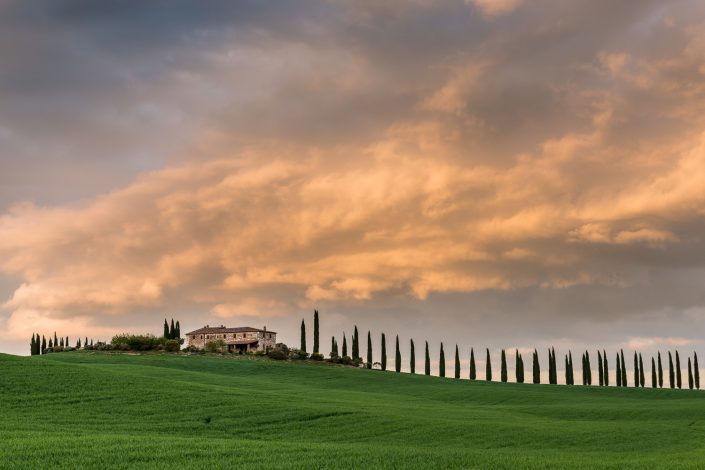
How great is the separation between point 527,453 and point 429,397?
3957 centimetres

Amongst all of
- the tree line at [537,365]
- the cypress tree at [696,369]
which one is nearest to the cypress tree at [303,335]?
the tree line at [537,365]

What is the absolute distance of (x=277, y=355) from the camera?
11150cm

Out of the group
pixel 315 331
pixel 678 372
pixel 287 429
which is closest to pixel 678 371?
pixel 678 372

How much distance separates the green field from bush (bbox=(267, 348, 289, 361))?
128ft

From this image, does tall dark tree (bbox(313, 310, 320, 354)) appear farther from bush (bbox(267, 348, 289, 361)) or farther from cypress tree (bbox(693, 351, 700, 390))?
cypress tree (bbox(693, 351, 700, 390))

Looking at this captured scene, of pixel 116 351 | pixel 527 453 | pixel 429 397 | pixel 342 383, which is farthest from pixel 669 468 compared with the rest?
pixel 116 351

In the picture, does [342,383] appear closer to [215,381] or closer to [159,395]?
[215,381]

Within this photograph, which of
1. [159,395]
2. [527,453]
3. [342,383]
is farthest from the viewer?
[342,383]

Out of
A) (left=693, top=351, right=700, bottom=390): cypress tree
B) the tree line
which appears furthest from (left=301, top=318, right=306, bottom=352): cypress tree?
(left=693, top=351, right=700, bottom=390): cypress tree

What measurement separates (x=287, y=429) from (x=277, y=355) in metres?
71.4

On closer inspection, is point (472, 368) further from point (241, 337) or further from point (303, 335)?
point (241, 337)

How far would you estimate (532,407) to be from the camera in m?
62.2

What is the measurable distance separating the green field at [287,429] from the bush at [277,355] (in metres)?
38.9

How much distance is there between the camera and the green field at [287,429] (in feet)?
91.9
